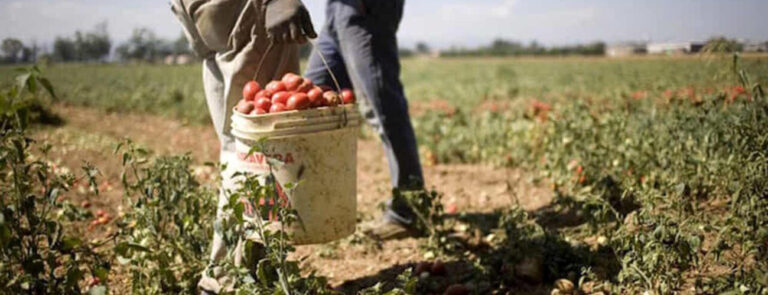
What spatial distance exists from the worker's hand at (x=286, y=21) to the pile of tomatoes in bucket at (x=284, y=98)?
16cm

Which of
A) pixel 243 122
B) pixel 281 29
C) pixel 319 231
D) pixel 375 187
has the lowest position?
pixel 375 187

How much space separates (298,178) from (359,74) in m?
1.08

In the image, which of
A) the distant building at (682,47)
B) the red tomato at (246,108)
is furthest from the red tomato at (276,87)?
the distant building at (682,47)

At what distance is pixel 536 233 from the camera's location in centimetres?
254

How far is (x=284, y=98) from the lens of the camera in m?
1.97

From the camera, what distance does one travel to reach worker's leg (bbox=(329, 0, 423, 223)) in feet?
9.56

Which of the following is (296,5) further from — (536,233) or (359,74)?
(536,233)

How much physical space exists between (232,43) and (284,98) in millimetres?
427

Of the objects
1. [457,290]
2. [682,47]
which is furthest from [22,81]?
[682,47]

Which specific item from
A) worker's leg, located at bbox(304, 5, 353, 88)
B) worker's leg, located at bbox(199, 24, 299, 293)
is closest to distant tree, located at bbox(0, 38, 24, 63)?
worker's leg, located at bbox(199, 24, 299, 293)

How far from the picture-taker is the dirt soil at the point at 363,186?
9.32 feet

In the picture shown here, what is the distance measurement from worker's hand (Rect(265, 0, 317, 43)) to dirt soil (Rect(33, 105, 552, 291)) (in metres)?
0.68

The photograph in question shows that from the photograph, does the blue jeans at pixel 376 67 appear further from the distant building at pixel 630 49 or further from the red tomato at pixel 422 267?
the distant building at pixel 630 49

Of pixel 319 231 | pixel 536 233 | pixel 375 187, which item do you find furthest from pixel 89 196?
pixel 536 233
